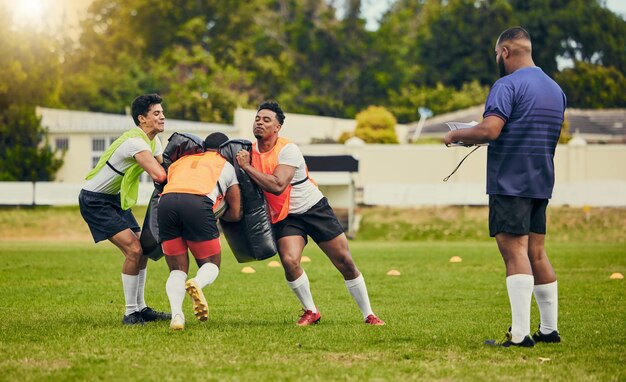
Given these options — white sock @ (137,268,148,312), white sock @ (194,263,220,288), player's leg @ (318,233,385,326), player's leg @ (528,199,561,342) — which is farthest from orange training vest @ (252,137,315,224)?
player's leg @ (528,199,561,342)

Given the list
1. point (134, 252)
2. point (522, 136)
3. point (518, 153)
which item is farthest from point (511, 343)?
point (134, 252)

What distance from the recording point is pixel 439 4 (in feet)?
271

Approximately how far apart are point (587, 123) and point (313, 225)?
47246mm

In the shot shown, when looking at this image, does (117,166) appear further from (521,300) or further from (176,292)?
(521,300)

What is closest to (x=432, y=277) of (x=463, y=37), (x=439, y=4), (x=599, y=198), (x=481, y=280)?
(x=481, y=280)

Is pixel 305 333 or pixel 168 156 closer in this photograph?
pixel 305 333

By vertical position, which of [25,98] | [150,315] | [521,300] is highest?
[25,98]

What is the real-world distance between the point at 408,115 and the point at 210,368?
60.6 m

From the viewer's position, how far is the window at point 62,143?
134 ft

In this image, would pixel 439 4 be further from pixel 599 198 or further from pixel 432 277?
pixel 432 277

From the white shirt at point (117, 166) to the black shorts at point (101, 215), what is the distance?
0.21 feet

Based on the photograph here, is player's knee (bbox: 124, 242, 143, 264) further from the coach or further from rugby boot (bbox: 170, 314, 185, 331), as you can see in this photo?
the coach

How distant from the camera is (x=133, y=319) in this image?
32.9 ft

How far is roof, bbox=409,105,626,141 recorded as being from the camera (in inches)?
2064
